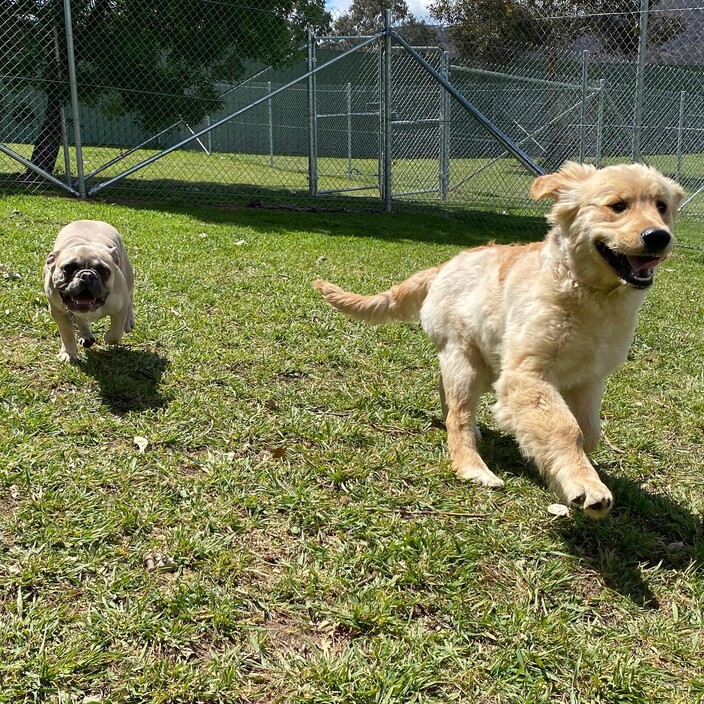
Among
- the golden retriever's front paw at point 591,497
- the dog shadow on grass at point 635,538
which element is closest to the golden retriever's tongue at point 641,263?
the golden retriever's front paw at point 591,497

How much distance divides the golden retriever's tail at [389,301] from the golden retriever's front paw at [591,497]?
1695 millimetres

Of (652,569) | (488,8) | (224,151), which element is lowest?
(652,569)

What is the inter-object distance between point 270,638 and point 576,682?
0.98 m

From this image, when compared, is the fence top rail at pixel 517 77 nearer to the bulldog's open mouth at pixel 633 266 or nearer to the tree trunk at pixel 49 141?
the tree trunk at pixel 49 141

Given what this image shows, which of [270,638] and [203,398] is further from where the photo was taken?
[203,398]

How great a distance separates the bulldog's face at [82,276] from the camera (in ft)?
13.5

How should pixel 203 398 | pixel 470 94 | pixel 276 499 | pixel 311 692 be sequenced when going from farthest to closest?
pixel 470 94
pixel 203 398
pixel 276 499
pixel 311 692

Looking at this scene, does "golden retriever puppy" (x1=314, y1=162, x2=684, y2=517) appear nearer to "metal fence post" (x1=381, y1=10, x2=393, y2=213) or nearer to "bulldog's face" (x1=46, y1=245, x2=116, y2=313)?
"bulldog's face" (x1=46, y1=245, x2=116, y2=313)


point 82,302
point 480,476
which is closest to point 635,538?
point 480,476

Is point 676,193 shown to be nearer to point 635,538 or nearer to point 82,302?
point 635,538

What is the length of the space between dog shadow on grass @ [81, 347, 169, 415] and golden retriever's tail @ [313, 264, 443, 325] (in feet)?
3.90

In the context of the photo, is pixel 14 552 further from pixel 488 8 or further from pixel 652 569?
pixel 488 8

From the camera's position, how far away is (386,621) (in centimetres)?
236

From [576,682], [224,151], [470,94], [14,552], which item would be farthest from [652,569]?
[224,151]
